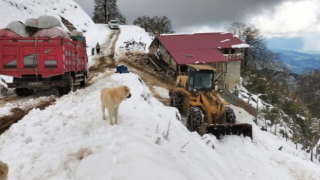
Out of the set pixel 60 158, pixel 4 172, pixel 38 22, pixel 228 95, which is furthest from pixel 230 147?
pixel 228 95

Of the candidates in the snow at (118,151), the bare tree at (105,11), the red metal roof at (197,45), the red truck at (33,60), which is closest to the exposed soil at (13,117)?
the snow at (118,151)

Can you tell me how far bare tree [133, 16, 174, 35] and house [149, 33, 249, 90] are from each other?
3253cm

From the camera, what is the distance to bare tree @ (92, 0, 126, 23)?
68.9 meters

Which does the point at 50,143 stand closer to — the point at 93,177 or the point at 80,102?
the point at 93,177

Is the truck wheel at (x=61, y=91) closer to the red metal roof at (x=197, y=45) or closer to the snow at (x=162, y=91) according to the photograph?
the snow at (x=162, y=91)

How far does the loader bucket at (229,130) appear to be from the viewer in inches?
364

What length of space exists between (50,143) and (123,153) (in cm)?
187

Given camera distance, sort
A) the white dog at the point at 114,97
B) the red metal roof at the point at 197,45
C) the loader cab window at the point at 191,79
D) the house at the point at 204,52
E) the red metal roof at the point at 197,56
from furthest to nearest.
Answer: the red metal roof at the point at 197,45 → the house at the point at 204,52 → the red metal roof at the point at 197,56 → the loader cab window at the point at 191,79 → the white dog at the point at 114,97

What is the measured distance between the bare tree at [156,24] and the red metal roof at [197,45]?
33186 mm

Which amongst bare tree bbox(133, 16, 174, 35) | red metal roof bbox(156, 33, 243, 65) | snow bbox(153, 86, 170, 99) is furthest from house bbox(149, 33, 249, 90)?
bare tree bbox(133, 16, 174, 35)

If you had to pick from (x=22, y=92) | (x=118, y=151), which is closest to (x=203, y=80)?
(x=118, y=151)

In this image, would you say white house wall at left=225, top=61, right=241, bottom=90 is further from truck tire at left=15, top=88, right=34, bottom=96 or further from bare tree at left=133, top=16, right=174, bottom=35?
bare tree at left=133, top=16, right=174, bottom=35

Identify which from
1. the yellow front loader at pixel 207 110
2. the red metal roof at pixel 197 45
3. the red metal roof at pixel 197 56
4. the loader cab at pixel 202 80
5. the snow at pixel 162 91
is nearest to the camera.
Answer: the yellow front loader at pixel 207 110

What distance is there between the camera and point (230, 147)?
9125mm
